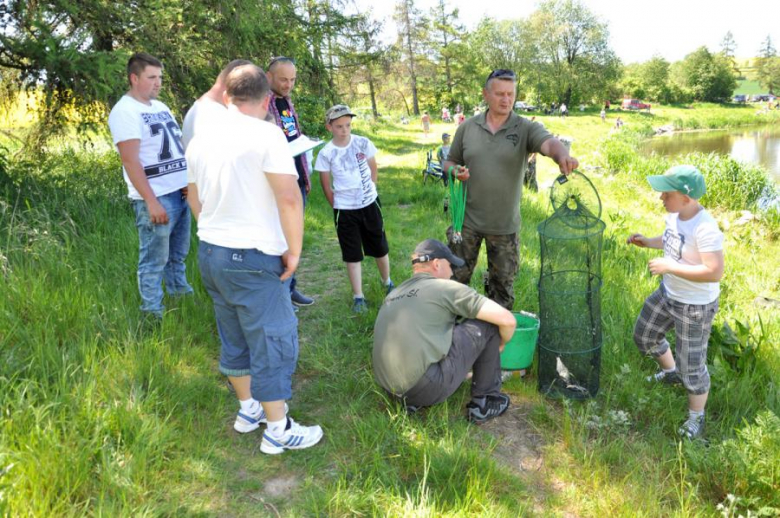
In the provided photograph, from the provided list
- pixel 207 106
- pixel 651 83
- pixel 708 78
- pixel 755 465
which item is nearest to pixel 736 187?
pixel 755 465

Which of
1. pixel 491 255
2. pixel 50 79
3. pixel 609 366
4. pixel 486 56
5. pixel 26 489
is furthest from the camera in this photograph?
pixel 486 56

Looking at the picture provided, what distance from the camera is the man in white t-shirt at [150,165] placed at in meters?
3.31

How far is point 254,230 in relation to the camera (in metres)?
2.39

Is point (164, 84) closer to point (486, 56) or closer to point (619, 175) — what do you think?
point (619, 175)

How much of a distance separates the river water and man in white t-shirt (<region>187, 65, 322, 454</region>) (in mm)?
17887

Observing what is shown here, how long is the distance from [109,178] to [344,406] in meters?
4.69

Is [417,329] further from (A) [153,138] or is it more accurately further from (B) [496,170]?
(A) [153,138]

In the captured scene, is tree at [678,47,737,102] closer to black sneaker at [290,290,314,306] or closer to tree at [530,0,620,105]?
tree at [530,0,620,105]

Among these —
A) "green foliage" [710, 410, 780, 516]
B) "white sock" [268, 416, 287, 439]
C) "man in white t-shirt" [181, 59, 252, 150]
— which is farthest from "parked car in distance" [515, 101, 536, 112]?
"white sock" [268, 416, 287, 439]

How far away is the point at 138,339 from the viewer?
329cm

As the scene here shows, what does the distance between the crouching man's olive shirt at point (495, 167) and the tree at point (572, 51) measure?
157 feet

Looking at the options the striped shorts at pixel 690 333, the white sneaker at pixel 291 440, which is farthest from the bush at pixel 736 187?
the white sneaker at pixel 291 440

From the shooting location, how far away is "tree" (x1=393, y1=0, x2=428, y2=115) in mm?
37281

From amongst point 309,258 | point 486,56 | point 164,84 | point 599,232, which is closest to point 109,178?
point 164,84
